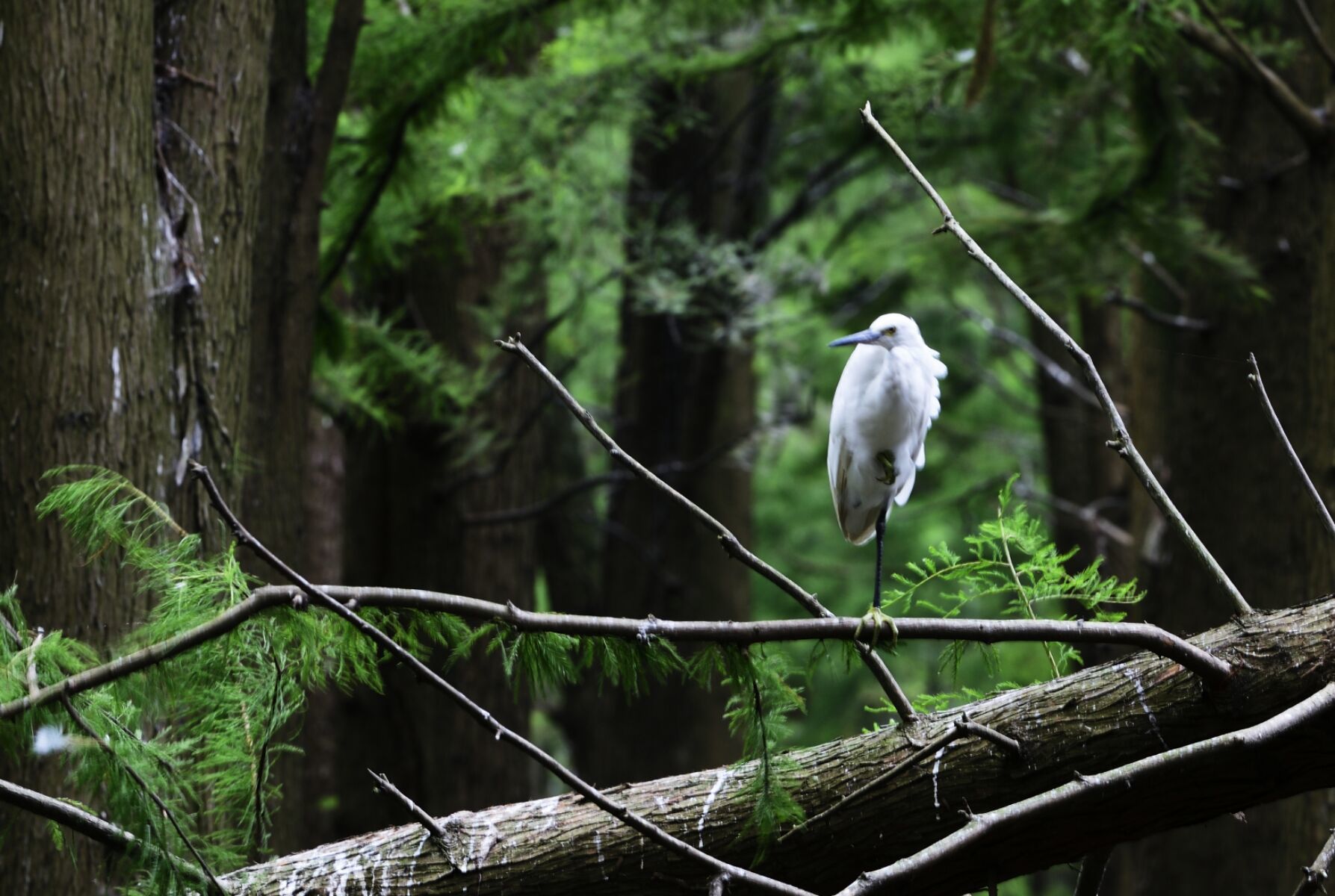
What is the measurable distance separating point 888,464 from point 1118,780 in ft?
4.48

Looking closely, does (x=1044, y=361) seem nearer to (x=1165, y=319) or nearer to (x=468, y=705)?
(x=1165, y=319)

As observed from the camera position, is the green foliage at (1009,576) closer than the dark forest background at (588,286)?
Yes

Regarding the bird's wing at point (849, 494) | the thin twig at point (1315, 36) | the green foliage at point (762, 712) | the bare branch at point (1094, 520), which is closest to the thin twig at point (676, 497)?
the green foliage at point (762, 712)

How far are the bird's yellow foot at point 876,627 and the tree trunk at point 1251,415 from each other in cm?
316

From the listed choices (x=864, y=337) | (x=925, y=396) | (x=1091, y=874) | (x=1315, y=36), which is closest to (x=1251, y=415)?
(x=1315, y=36)

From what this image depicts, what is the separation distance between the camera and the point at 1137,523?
6.98 meters

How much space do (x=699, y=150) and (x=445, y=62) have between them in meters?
4.36

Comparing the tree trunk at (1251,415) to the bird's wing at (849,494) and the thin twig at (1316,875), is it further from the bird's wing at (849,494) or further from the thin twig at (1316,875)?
the thin twig at (1316,875)

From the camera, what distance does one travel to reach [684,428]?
817cm

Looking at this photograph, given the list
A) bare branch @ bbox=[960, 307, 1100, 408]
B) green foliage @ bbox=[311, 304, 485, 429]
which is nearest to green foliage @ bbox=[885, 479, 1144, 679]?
green foliage @ bbox=[311, 304, 485, 429]

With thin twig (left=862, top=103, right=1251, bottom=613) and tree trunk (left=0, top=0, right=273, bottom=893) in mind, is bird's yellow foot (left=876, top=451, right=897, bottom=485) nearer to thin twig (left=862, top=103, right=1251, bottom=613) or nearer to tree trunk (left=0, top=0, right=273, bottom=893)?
thin twig (left=862, top=103, right=1251, bottom=613)

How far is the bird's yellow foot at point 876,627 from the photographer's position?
1.77 m

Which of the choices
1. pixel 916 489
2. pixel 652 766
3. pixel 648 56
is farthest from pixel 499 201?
pixel 916 489

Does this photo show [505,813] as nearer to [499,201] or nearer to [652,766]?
[499,201]
